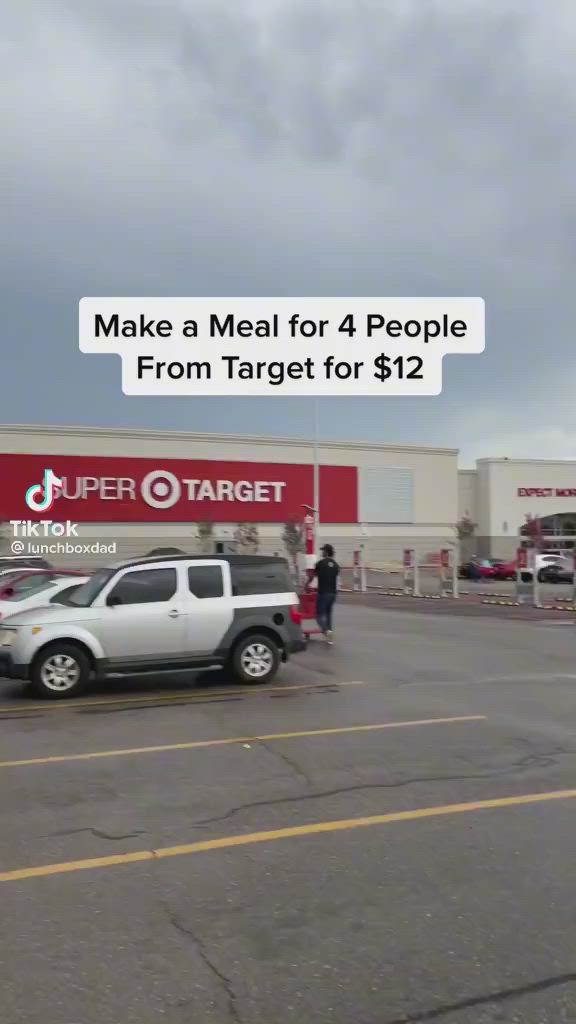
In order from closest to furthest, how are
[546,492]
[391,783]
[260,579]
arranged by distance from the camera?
[391,783]
[260,579]
[546,492]

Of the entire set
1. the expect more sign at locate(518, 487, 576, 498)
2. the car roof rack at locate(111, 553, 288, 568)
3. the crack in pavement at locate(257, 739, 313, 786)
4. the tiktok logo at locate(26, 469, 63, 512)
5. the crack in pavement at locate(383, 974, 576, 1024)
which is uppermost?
the expect more sign at locate(518, 487, 576, 498)

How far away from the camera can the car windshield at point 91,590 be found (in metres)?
10.6

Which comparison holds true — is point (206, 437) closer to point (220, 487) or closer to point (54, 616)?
point (220, 487)

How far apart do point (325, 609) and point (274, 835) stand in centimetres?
1146

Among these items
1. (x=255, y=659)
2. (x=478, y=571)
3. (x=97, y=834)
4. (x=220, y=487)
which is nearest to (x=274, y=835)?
(x=97, y=834)

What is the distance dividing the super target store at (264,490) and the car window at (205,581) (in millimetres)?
47570

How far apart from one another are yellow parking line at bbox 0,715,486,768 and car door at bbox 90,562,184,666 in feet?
9.22

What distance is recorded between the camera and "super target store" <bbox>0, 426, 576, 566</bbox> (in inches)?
2518

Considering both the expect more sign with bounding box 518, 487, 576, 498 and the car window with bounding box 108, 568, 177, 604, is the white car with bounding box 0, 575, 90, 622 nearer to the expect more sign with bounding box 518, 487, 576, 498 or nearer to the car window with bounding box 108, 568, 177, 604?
the car window with bounding box 108, 568, 177, 604

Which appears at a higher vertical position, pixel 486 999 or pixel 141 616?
pixel 141 616

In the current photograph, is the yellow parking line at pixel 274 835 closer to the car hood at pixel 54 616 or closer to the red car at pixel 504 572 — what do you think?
the car hood at pixel 54 616

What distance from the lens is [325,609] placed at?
54.7ft

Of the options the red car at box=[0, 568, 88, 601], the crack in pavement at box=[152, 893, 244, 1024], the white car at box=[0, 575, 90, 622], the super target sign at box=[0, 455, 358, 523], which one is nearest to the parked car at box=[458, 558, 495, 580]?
the super target sign at box=[0, 455, 358, 523]

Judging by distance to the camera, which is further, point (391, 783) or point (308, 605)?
point (308, 605)
